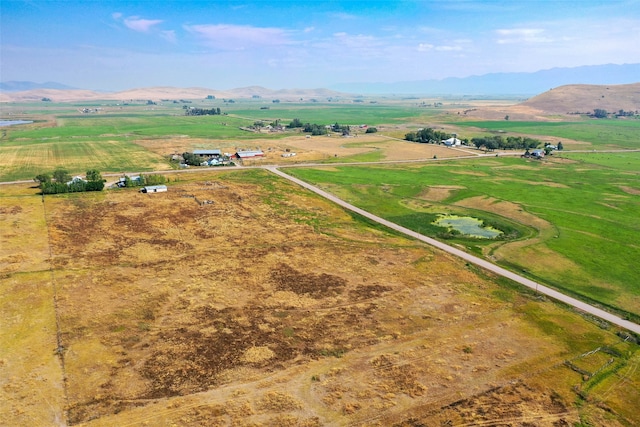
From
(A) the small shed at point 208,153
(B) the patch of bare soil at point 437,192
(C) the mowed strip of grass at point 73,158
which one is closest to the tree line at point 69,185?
(C) the mowed strip of grass at point 73,158

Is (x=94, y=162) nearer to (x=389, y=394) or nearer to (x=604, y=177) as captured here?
(x=389, y=394)

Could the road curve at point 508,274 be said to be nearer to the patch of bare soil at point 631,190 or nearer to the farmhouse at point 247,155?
the farmhouse at point 247,155

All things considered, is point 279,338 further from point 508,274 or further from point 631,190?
point 631,190

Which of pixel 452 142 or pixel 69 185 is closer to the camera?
pixel 69 185

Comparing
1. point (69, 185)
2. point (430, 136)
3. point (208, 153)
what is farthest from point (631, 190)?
point (69, 185)

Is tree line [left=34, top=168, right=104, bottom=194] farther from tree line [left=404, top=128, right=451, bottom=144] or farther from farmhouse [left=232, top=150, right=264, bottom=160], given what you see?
tree line [left=404, top=128, right=451, bottom=144]

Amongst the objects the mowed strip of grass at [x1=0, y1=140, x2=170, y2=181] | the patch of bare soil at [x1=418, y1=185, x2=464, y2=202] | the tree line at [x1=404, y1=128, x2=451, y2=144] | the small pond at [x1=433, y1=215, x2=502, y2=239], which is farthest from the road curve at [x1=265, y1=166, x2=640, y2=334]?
the tree line at [x1=404, y1=128, x2=451, y2=144]

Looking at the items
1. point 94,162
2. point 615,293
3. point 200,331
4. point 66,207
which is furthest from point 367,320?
point 94,162
